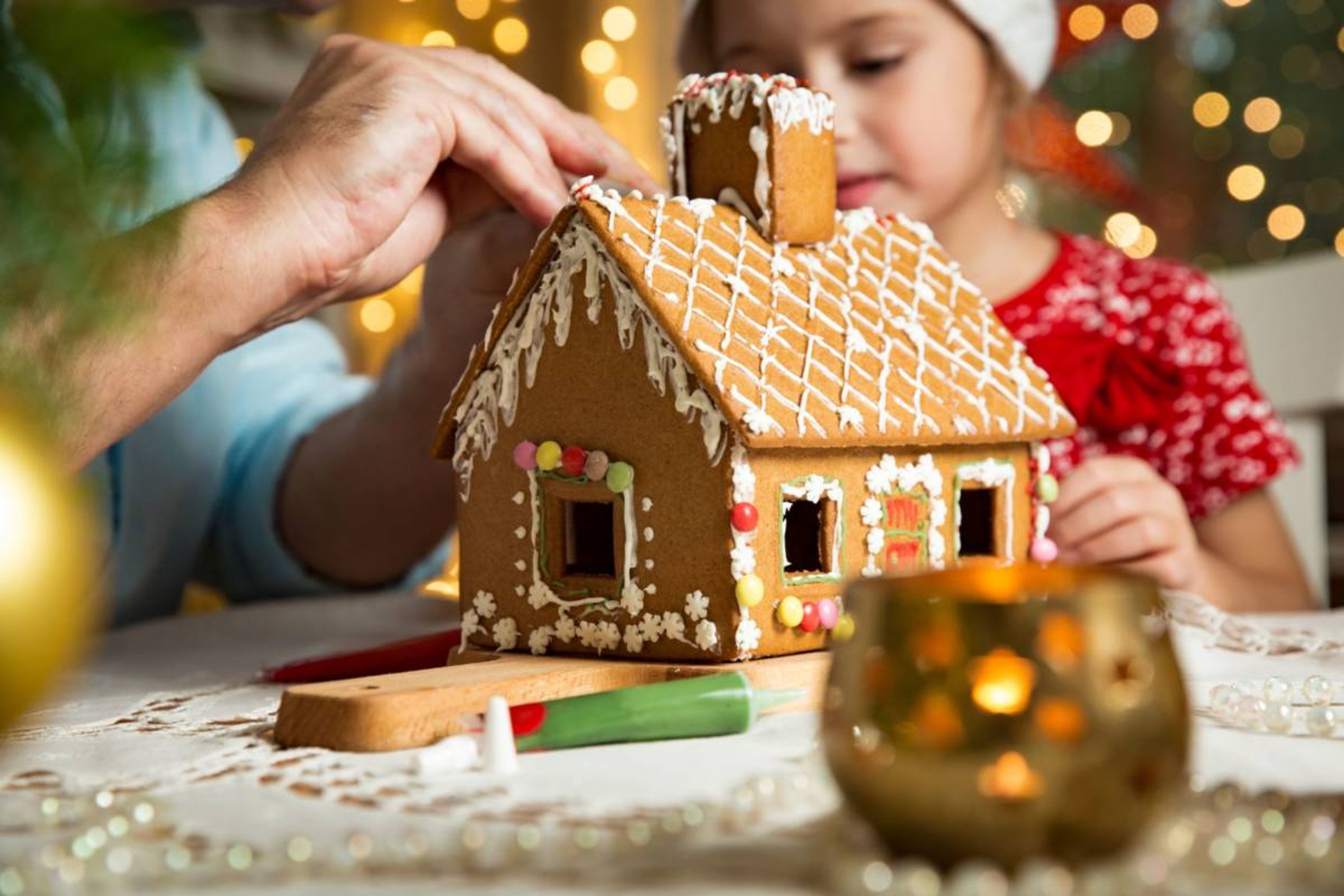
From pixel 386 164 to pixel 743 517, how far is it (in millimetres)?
354

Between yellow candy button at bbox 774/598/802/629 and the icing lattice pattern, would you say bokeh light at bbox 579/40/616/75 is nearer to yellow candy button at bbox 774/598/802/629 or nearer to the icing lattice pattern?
the icing lattice pattern

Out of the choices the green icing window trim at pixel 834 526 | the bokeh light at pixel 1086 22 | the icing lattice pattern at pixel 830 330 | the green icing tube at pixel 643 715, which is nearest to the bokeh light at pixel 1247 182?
the bokeh light at pixel 1086 22

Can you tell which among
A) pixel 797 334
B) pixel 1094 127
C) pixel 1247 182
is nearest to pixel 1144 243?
pixel 1247 182

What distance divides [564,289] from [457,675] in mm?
264

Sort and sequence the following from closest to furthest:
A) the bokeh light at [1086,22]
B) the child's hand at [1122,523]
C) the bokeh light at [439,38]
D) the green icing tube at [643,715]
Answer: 1. the green icing tube at [643,715]
2. the child's hand at [1122,523]
3. the bokeh light at [439,38]
4. the bokeh light at [1086,22]

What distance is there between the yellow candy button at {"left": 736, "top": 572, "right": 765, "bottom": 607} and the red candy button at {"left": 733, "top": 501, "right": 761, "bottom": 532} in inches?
1.1

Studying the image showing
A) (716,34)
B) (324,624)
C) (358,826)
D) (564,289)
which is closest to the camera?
(358,826)

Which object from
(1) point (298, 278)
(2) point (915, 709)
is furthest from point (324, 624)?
(2) point (915, 709)

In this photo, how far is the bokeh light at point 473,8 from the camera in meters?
2.39

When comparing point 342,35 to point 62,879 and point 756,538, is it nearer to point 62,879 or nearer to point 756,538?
point 756,538

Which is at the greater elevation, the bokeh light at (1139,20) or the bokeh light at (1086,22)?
the bokeh light at (1139,20)

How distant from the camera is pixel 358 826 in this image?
533 millimetres

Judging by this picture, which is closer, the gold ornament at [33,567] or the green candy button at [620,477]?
the gold ornament at [33,567]

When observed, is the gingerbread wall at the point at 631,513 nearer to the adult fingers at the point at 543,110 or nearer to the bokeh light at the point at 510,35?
the adult fingers at the point at 543,110
